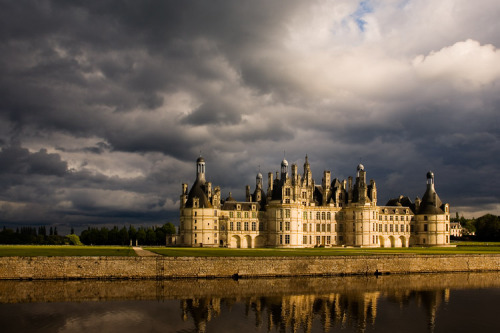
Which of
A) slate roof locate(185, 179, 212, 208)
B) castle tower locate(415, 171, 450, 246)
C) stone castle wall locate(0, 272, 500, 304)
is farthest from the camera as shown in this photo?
castle tower locate(415, 171, 450, 246)

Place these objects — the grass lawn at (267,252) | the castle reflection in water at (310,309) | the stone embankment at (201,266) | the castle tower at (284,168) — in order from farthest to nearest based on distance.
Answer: the castle tower at (284,168), the grass lawn at (267,252), the stone embankment at (201,266), the castle reflection in water at (310,309)

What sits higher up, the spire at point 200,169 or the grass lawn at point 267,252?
the spire at point 200,169

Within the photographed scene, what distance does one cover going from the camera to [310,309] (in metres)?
31.7

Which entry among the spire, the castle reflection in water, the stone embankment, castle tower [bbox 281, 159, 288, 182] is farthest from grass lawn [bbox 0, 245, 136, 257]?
castle tower [bbox 281, 159, 288, 182]

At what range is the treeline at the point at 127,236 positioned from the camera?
102 meters

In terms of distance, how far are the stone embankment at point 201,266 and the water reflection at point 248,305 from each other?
1525mm

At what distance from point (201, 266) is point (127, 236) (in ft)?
214

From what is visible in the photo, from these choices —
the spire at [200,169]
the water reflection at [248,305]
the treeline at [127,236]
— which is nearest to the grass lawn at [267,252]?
the water reflection at [248,305]

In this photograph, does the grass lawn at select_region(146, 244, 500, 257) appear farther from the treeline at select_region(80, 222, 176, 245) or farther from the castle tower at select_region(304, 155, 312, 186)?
the treeline at select_region(80, 222, 176, 245)

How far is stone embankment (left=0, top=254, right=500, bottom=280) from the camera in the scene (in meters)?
41.5

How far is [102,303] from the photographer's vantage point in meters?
32.6

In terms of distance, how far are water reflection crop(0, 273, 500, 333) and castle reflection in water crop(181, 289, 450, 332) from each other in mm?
56

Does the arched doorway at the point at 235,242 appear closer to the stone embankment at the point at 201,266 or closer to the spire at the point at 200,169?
the spire at the point at 200,169

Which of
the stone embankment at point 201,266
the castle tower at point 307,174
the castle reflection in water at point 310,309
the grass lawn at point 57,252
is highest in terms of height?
the castle tower at point 307,174
